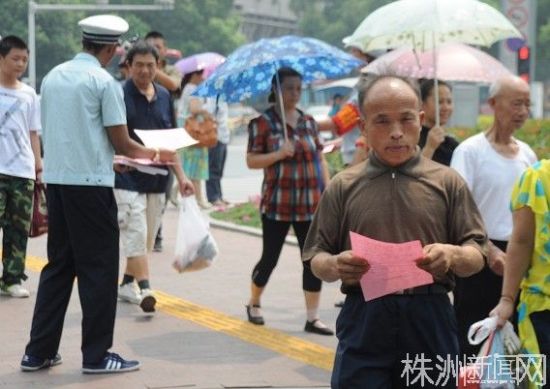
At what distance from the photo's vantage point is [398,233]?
15.0 ft

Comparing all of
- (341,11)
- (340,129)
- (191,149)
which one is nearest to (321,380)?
(340,129)

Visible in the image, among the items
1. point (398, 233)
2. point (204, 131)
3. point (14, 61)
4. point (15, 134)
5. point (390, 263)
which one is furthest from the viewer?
point (204, 131)

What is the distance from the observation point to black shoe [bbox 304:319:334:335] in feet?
29.4

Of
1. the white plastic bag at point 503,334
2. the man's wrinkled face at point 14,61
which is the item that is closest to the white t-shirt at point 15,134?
the man's wrinkled face at point 14,61

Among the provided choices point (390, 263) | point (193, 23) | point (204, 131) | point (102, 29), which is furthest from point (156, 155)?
point (193, 23)

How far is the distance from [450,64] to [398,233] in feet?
15.4

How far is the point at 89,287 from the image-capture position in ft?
24.7

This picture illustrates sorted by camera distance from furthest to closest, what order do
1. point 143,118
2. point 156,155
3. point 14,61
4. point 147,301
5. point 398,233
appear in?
1. point 14,61
2. point 143,118
3. point 147,301
4. point 156,155
5. point 398,233

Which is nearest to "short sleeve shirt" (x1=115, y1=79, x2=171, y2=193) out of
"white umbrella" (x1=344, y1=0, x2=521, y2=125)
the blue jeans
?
"white umbrella" (x1=344, y1=0, x2=521, y2=125)

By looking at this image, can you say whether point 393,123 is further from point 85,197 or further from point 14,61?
point 14,61

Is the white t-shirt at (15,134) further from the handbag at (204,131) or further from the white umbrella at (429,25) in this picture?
the white umbrella at (429,25)

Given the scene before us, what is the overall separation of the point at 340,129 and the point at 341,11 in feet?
262

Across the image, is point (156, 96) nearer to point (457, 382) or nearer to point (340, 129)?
point (340, 129)

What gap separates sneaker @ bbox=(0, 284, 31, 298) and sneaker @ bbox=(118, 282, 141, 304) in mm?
702
